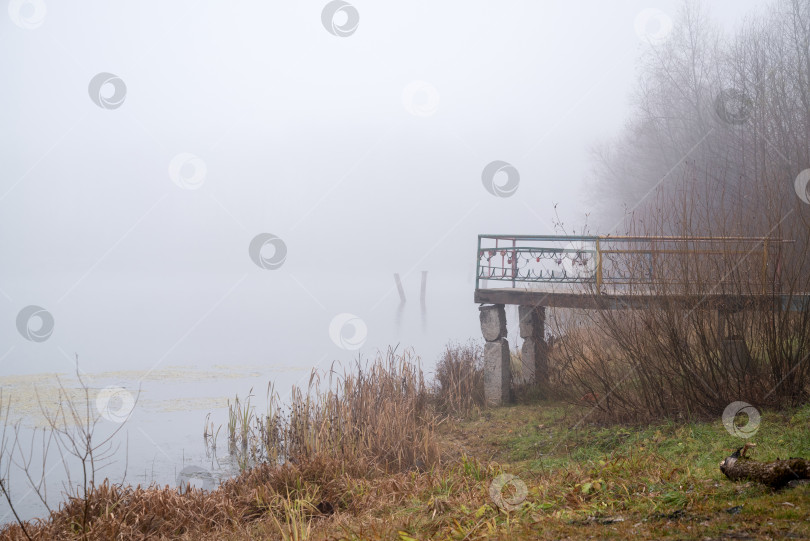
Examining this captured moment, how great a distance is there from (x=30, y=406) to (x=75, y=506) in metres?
10.2

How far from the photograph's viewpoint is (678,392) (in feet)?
28.7

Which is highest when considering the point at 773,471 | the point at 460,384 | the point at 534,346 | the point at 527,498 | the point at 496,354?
the point at 534,346

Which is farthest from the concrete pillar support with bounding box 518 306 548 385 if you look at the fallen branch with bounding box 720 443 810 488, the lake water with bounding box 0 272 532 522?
the fallen branch with bounding box 720 443 810 488

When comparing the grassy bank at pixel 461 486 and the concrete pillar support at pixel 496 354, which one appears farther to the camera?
the concrete pillar support at pixel 496 354

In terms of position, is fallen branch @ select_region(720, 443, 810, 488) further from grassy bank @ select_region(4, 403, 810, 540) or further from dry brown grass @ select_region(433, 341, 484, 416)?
dry brown grass @ select_region(433, 341, 484, 416)

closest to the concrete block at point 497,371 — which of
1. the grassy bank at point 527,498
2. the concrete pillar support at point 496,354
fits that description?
the concrete pillar support at point 496,354

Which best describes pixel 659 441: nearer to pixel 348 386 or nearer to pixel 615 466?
pixel 615 466

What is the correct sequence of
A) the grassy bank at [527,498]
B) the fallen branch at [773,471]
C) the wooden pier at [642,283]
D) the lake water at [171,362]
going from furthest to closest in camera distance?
the lake water at [171,362]
the wooden pier at [642,283]
the fallen branch at [773,471]
the grassy bank at [527,498]

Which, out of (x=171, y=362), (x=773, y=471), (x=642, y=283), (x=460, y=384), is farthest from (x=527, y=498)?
(x=171, y=362)

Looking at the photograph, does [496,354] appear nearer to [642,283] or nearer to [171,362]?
[642,283]

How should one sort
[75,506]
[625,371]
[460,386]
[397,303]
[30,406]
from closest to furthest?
[75,506], [625,371], [460,386], [30,406], [397,303]

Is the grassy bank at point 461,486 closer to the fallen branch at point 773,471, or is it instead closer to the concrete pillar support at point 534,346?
the fallen branch at point 773,471

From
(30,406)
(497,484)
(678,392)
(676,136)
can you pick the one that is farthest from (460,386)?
(676,136)

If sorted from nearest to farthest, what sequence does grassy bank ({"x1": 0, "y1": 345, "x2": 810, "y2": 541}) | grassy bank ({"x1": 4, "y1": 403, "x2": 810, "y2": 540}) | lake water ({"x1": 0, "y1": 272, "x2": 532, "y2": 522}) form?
grassy bank ({"x1": 4, "y1": 403, "x2": 810, "y2": 540})
grassy bank ({"x1": 0, "y1": 345, "x2": 810, "y2": 541})
lake water ({"x1": 0, "y1": 272, "x2": 532, "y2": 522})
